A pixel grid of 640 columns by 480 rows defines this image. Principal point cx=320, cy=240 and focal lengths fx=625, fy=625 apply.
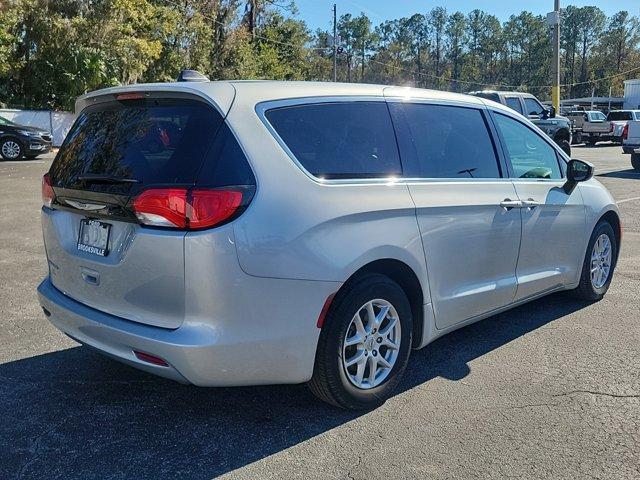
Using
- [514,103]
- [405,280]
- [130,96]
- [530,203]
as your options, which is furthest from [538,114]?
[130,96]

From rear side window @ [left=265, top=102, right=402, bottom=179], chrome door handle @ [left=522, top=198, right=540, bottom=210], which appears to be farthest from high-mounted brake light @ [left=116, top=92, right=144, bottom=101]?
chrome door handle @ [left=522, top=198, right=540, bottom=210]

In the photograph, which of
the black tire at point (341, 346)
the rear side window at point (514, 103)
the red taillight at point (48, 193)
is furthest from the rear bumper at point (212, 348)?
the rear side window at point (514, 103)

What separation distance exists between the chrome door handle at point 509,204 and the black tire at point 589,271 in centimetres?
130

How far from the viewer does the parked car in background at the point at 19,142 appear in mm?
18938

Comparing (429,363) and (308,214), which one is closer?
(308,214)

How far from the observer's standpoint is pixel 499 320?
5098 mm

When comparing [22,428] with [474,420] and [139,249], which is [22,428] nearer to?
[139,249]

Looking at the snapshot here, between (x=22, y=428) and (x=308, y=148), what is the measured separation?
82.3 inches

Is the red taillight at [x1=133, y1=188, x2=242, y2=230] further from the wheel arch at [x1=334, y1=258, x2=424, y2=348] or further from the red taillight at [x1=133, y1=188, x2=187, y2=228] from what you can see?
the wheel arch at [x1=334, y1=258, x2=424, y2=348]

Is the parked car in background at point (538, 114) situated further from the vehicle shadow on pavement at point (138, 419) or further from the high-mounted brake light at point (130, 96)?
the high-mounted brake light at point (130, 96)

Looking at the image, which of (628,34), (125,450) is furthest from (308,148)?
(628,34)

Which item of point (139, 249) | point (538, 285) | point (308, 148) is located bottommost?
point (538, 285)

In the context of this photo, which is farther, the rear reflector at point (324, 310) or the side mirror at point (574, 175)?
the side mirror at point (574, 175)

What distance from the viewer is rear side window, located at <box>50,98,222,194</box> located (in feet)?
9.78
